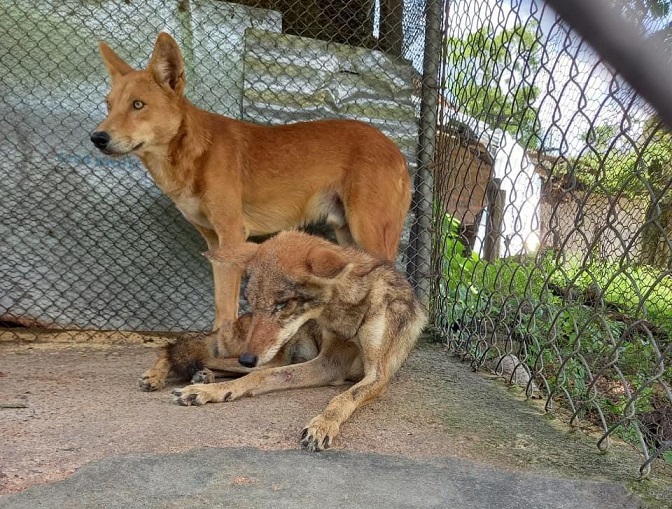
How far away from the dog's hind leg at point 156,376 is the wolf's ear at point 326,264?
1.24 m

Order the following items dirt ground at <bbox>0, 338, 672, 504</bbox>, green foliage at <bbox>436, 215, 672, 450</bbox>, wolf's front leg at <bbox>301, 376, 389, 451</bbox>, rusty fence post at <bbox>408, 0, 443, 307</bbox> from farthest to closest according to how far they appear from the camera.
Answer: rusty fence post at <bbox>408, 0, 443, 307</bbox>
green foliage at <bbox>436, 215, 672, 450</bbox>
wolf's front leg at <bbox>301, 376, 389, 451</bbox>
dirt ground at <bbox>0, 338, 672, 504</bbox>

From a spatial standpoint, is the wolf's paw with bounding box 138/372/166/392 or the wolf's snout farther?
the wolf's snout

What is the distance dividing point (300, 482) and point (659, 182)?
15.8ft

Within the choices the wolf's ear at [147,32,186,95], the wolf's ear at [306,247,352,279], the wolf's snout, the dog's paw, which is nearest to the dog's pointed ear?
the wolf's ear at [147,32,186,95]

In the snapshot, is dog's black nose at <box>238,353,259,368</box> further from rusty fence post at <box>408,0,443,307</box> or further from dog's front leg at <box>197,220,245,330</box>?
rusty fence post at <box>408,0,443,307</box>

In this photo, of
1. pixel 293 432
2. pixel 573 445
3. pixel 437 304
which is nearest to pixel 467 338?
pixel 437 304

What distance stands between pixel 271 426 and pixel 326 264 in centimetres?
92

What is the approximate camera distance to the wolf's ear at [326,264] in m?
3.22

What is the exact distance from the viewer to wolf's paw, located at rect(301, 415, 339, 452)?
282 cm

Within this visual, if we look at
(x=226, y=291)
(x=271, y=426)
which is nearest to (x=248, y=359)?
(x=271, y=426)

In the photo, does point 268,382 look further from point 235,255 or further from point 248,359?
point 235,255

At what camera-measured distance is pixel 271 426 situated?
308 cm

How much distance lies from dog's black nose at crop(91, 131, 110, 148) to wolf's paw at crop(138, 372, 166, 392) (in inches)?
74.1

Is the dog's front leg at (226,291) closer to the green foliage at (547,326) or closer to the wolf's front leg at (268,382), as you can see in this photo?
the wolf's front leg at (268,382)
